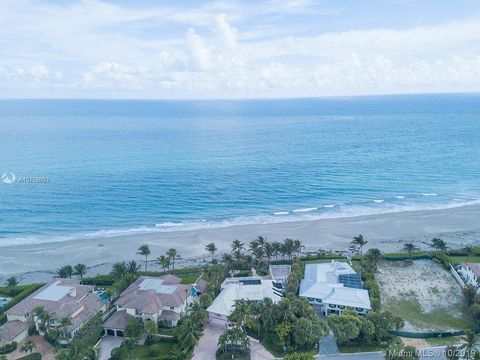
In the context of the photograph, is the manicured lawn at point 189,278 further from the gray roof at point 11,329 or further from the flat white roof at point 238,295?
the gray roof at point 11,329

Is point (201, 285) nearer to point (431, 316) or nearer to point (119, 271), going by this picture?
point (119, 271)

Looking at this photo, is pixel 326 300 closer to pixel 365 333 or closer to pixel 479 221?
pixel 365 333

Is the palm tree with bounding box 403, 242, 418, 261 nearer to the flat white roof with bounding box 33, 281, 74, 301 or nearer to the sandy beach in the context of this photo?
the sandy beach

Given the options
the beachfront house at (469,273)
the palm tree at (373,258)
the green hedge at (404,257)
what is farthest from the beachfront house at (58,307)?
the beachfront house at (469,273)

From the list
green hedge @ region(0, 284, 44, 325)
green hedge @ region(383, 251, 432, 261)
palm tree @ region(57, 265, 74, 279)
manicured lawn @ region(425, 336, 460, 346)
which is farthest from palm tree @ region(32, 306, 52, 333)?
green hedge @ region(383, 251, 432, 261)

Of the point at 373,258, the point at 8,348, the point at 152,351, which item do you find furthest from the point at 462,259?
the point at 8,348

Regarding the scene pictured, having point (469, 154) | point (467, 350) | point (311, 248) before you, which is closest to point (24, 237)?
point (311, 248)
